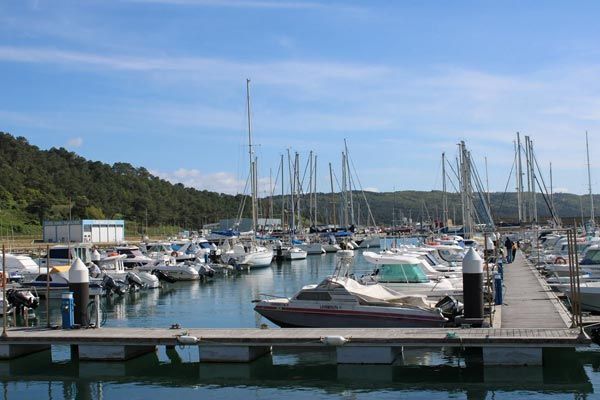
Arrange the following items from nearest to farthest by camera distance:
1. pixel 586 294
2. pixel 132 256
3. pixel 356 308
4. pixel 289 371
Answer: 1. pixel 289 371
2. pixel 356 308
3. pixel 586 294
4. pixel 132 256

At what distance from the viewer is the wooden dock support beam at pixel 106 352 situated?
23594mm

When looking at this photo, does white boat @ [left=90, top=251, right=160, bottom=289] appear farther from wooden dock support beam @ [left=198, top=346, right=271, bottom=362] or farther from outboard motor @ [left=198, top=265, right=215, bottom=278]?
wooden dock support beam @ [left=198, top=346, right=271, bottom=362]

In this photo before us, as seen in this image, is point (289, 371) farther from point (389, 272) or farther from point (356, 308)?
point (389, 272)

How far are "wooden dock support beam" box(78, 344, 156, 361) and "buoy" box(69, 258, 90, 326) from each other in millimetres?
1199

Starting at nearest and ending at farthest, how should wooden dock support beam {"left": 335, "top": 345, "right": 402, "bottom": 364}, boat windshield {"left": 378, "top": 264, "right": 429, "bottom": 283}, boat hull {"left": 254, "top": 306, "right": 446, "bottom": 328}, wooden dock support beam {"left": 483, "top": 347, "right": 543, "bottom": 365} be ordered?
wooden dock support beam {"left": 483, "top": 347, "right": 543, "bottom": 365} < wooden dock support beam {"left": 335, "top": 345, "right": 402, "bottom": 364} < boat hull {"left": 254, "top": 306, "right": 446, "bottom": 328} < boat windshield {"left": 378, "top": 264, "right": 429, "bottom": 283}

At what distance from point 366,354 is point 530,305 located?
8.73 m

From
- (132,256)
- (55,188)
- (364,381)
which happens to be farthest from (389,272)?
(55,188)

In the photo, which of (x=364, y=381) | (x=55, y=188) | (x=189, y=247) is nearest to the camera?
(x=364, y=381)

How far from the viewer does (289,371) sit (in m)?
23.2

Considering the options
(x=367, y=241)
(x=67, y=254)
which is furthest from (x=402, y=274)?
(x=367, y=241)

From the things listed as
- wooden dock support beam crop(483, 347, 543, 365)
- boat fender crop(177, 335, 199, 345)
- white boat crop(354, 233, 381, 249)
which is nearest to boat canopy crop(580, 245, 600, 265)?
wooden dock support beam crop(483, 347, 543, 365)

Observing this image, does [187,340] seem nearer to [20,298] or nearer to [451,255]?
[20,298]

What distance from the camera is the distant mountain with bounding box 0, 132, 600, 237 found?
4683 inches

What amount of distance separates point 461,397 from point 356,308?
6.64 m
